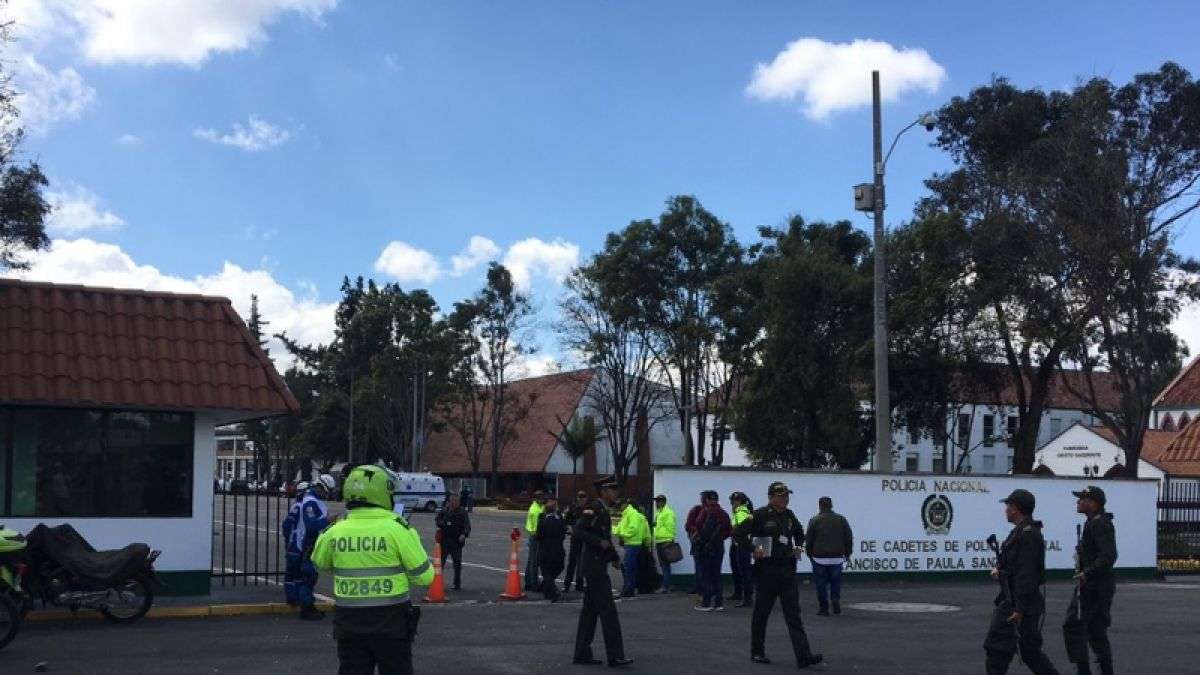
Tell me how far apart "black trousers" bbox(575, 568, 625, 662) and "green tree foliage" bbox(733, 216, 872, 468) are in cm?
2906

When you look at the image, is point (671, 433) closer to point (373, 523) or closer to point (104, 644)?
point (104, 644)

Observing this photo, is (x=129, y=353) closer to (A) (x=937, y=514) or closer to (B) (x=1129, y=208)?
(A) (x=937, y=514)

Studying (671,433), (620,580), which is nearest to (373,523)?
(620,580)

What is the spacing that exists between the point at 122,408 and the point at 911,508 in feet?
47.8

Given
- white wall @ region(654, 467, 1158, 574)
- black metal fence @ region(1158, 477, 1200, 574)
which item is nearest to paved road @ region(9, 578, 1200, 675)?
white wall @ region(654, 467, 1158, 574)

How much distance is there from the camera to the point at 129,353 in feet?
53.9

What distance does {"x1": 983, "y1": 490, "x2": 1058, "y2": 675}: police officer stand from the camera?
9.17 metres

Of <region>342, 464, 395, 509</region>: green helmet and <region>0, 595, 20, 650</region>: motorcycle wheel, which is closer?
<region>342, 464, 395, 509</region>: green helmet

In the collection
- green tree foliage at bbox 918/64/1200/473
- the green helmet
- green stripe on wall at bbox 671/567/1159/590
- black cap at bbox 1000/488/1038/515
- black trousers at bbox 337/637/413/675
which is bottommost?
green stripe on wall at bbox 671/567/1159/590

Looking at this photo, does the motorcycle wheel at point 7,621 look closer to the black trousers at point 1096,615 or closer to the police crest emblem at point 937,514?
the black trousers at point 1096,615

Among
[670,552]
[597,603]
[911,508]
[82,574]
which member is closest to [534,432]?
[911,508]

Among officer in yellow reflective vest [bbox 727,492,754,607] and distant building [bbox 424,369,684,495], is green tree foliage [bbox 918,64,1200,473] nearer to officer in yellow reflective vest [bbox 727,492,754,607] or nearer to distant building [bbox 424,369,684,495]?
officer in yellow reflective vest [bbox 727,492,754,607]

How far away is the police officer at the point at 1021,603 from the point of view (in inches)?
361

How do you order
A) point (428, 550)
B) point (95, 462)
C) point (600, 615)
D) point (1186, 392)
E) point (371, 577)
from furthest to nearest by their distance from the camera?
1. point (1186, 392)
2. point (428, 550)
3. point (95, 462)
4. point (600, 615)
5. point (371, 577)
